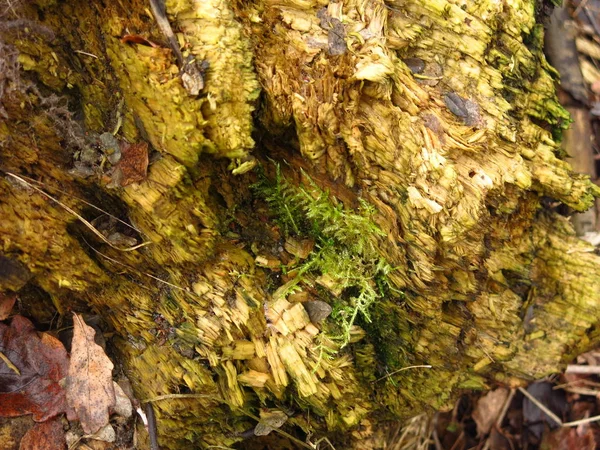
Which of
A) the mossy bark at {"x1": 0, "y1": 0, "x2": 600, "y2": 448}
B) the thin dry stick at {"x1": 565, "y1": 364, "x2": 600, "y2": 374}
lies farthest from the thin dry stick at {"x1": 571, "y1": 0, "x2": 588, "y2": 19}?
the thin dry stick at {"x1": 565, "y1": 364, "x2": 600, "y2": 374}

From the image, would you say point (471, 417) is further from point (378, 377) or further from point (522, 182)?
point (522, 182)

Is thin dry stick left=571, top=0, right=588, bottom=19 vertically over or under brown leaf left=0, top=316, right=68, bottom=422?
over

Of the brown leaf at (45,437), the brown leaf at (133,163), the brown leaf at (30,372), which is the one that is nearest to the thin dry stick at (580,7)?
the brown leaf at (133,163)

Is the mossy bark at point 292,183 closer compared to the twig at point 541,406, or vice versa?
the mossy bark at point 292,183

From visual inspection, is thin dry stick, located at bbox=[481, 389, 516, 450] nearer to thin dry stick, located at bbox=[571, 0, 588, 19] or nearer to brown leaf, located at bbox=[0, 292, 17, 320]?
thin dry stick, located at bbox=[571, 0, 588, 19]

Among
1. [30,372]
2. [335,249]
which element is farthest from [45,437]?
[335,249]

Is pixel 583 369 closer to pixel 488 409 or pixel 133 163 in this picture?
pixel 488 409

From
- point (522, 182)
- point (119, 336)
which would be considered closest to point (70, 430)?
point (119, 336)

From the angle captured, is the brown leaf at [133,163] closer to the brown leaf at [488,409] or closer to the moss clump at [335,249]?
the moss clump at [335,249]
